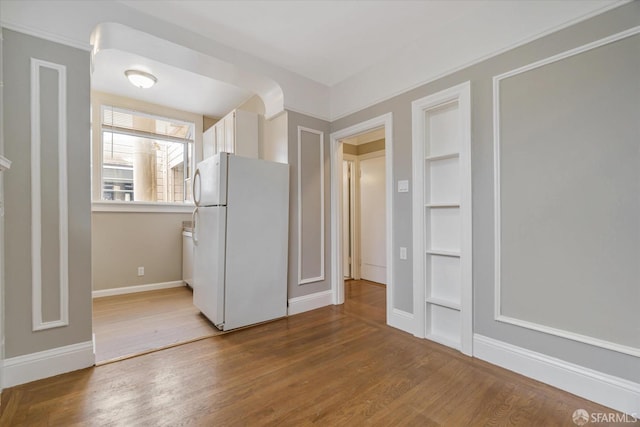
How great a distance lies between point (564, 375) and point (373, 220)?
3.27 meters

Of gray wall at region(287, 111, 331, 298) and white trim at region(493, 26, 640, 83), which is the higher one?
white trim at region(493, 26, 640, 83)

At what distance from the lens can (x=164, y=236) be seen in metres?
4.43

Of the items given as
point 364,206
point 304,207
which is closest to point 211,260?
point 304,207

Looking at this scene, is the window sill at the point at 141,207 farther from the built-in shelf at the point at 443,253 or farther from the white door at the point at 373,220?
the built-in shelf at the point at 443,253

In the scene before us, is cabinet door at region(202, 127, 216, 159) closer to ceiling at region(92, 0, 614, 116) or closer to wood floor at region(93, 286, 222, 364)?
ceiling at region(92, 0, 614, 116)

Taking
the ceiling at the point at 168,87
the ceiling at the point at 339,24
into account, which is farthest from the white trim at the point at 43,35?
the ceiling at the point at 168,87

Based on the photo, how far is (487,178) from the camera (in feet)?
7.23

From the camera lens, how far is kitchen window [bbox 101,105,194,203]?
410cm

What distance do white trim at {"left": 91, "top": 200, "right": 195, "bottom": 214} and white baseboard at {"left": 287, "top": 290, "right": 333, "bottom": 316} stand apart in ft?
8.58

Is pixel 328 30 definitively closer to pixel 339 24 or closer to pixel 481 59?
pixel 339 24

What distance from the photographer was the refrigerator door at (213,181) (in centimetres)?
271

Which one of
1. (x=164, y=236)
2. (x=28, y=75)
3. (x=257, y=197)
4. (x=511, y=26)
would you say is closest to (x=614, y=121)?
(x=511, y=26)

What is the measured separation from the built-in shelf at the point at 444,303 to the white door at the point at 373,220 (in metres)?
2.09

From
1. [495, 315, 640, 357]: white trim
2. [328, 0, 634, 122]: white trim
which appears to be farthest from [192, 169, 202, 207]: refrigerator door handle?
[495, 315, 640, 357]: white trim
